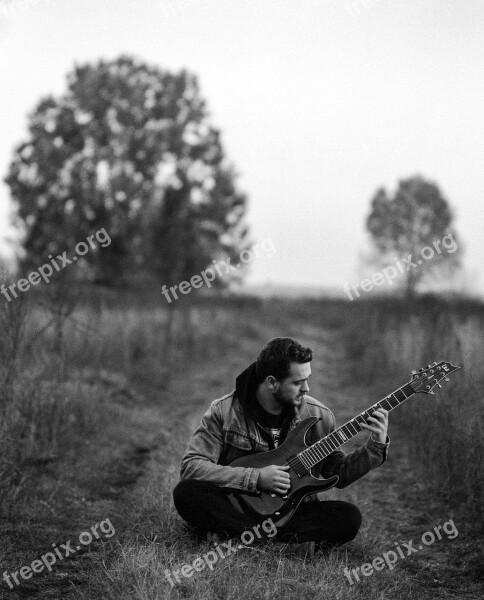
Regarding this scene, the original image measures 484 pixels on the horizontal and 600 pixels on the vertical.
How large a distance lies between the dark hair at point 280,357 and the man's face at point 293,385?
0.08 feet

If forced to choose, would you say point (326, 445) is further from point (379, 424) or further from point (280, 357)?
point (280, 357)

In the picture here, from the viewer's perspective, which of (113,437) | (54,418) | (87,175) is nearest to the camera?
(54,418)

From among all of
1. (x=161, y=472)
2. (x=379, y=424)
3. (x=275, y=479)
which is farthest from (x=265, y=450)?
(x=161, y=472)

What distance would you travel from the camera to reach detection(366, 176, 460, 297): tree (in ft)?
133

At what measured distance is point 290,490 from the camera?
4066 millimetres

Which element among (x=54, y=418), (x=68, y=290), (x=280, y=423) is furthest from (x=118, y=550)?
(x=68, y=290)

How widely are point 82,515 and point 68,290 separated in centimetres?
272

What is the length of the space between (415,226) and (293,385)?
39639 mm

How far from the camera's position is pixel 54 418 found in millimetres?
6434

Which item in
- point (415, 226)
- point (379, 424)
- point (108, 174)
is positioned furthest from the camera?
point (415, 226)

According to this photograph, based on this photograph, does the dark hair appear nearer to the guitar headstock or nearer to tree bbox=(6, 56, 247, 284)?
the guitar headstock

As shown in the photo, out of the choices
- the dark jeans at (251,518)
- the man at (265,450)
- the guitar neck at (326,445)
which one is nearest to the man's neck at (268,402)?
the man at (265,450)

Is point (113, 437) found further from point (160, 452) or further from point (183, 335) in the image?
point (183, 335)

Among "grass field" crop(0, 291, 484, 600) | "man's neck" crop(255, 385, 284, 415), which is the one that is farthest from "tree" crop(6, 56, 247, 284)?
"man's neck" crop(255, 385, 284, 415)
